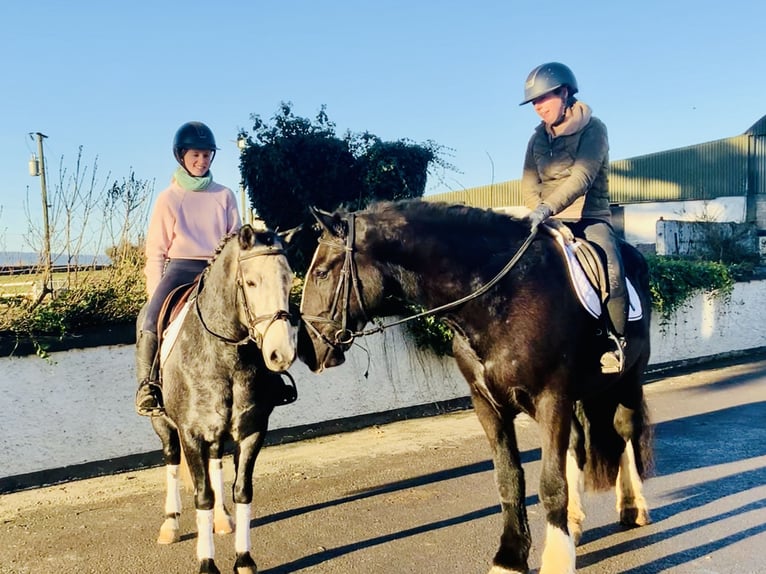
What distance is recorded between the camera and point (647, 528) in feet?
16.7

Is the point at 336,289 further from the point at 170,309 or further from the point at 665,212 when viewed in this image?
the point at 665,212

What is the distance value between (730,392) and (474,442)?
4796mm

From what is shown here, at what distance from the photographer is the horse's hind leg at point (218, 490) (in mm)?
4391

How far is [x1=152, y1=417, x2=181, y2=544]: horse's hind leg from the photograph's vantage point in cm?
503

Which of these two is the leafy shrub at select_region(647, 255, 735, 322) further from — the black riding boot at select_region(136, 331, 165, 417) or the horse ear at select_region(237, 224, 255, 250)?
the horse ear at select_region(237, 224, 255, 250)

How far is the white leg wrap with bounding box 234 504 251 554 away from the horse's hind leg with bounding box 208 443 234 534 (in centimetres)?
22

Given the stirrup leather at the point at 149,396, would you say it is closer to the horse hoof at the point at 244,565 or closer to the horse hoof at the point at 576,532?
the horse hoof at the point at 244,565

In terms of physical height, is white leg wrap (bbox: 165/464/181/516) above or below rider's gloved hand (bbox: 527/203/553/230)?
below

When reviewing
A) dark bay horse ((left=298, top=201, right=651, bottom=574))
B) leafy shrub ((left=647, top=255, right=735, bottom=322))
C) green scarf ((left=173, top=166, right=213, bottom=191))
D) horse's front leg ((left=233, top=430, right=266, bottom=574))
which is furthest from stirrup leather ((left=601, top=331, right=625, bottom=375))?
leafy shrub ((left=647, top=255, right=735, bottom=322))

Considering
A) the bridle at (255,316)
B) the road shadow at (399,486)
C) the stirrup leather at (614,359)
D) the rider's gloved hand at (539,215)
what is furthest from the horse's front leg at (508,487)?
the road shadow at (399,486)

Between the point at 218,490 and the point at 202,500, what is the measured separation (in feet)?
2.22

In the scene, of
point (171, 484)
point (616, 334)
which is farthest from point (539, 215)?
point (171, 484)

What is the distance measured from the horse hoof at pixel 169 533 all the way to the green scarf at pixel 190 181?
244 centimetres

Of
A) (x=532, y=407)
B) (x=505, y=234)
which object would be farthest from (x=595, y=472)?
(x=505, y=234)
